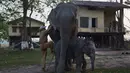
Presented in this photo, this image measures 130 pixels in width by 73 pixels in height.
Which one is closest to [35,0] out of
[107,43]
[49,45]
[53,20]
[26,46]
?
[26,46]

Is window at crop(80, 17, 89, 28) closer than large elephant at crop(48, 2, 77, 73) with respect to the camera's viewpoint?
No

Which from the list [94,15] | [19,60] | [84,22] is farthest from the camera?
[94,15]

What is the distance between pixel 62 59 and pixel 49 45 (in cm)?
400

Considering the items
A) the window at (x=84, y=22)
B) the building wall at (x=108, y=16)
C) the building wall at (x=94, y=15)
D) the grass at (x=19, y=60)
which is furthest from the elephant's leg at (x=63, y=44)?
the building wall at (x=108, y=16)

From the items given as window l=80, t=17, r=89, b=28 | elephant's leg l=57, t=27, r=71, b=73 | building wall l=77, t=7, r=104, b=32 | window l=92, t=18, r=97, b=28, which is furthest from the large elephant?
window l=92, t=18, r=97, b=28

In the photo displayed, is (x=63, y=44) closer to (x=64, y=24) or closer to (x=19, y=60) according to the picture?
(x=64, y=24)

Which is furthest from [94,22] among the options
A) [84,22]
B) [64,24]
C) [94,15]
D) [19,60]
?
[64,24]

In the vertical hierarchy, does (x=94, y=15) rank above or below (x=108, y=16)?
above

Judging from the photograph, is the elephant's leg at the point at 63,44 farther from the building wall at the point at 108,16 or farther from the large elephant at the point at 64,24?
the building wall at the point at 108,16

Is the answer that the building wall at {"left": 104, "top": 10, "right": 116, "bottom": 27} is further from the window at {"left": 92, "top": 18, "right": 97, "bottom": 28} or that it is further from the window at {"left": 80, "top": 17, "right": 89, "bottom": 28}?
the window at {"left": 80, "top": 17, "right": 89, "bottom": 28}

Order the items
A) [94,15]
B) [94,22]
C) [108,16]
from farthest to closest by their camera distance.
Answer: [108,16], [94,22], [94,15]

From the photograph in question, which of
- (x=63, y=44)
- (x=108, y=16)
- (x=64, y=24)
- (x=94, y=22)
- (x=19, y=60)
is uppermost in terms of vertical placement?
(x=64, y=24)

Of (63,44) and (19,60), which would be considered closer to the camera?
(63,44)

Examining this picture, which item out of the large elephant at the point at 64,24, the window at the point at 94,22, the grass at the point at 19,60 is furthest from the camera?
the window at the point at 94,22
